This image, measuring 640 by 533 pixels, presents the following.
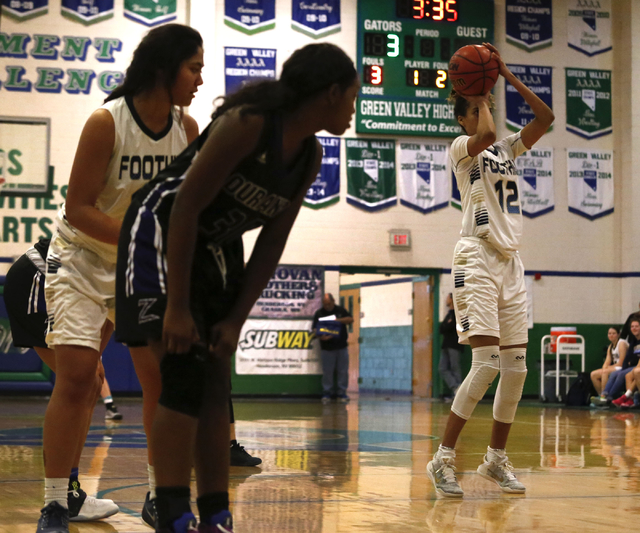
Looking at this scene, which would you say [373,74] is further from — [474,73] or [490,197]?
[490,197]

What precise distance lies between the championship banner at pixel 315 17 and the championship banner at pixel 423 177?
2515 millimetres

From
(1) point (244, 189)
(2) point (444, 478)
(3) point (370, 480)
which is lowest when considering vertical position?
(3) point (370, 480)

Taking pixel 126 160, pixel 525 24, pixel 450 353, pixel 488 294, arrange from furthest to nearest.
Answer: pixel 525 24 → pixel 450 353 → pixel 488 294 → pixel 126 160

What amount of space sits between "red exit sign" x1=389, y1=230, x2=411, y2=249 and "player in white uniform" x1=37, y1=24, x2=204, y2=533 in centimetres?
1272

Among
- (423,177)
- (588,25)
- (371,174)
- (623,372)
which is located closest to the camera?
(623,372)

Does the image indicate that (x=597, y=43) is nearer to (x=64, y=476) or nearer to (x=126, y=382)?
(x=126, y=382)

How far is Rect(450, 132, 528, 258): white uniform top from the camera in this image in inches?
163

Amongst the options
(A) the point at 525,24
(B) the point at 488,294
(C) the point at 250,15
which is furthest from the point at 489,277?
(A) the point at 525,24

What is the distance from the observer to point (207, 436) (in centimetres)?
222

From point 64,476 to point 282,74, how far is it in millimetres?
1491

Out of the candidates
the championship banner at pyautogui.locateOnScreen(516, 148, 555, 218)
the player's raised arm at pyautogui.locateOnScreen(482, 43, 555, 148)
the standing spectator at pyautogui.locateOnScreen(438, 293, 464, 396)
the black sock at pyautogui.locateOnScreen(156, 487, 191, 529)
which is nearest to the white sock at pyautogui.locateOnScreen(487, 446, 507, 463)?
the player's raised arm at pyautogui.locateOnScreen(482, 43, 555, 148)

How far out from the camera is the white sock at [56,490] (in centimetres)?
273

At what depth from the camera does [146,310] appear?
2.18m

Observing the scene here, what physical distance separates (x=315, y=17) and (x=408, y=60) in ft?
6.23
